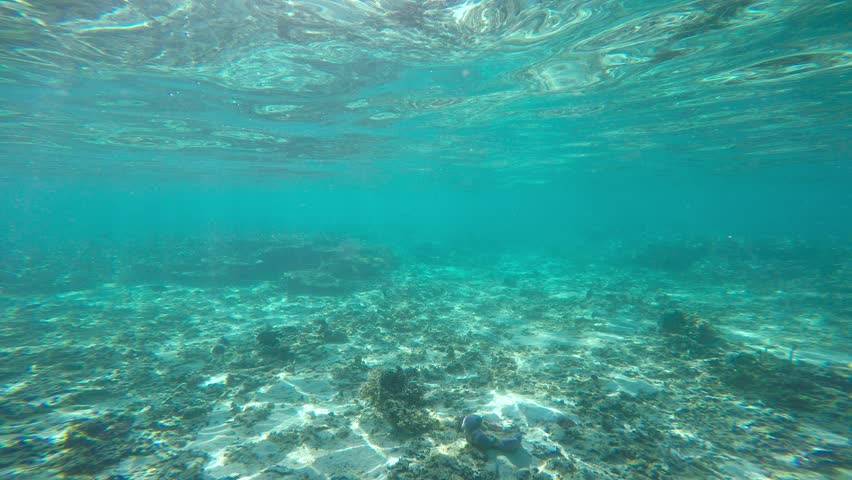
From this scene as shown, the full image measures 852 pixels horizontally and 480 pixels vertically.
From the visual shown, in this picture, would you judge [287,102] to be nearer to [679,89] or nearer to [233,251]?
[233,251]


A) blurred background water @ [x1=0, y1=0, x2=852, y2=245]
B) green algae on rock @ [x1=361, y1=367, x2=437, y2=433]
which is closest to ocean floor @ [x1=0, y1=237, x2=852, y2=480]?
green algae on rock @ [x1=361, y1=367, x2=437, y2=433]

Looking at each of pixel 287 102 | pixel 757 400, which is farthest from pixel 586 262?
pixel 287 102

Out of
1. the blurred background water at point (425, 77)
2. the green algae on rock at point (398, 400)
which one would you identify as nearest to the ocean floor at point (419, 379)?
the green algae on rock at point (398, 400)

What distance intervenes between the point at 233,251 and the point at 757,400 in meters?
25.8

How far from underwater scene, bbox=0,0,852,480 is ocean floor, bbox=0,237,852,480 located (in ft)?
0.24

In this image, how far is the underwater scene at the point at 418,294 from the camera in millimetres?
6215

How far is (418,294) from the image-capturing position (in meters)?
18.3

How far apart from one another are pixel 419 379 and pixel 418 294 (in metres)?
9.60

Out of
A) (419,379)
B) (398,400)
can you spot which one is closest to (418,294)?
(419,379)

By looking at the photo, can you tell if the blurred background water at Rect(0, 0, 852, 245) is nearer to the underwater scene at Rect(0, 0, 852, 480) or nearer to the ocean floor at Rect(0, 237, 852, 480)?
the underwater scene at Rect(0, 0, 852, 480)

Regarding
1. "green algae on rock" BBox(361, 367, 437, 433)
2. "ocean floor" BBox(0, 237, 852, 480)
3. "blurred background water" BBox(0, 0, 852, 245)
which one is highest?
"blurred background water" BBox(0, 0, 852, 245)

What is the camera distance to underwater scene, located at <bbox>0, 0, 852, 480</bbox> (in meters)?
6.21

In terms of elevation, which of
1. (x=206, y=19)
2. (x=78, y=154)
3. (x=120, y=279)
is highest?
(x=206, y=19)

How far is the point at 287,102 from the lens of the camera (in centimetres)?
1656
